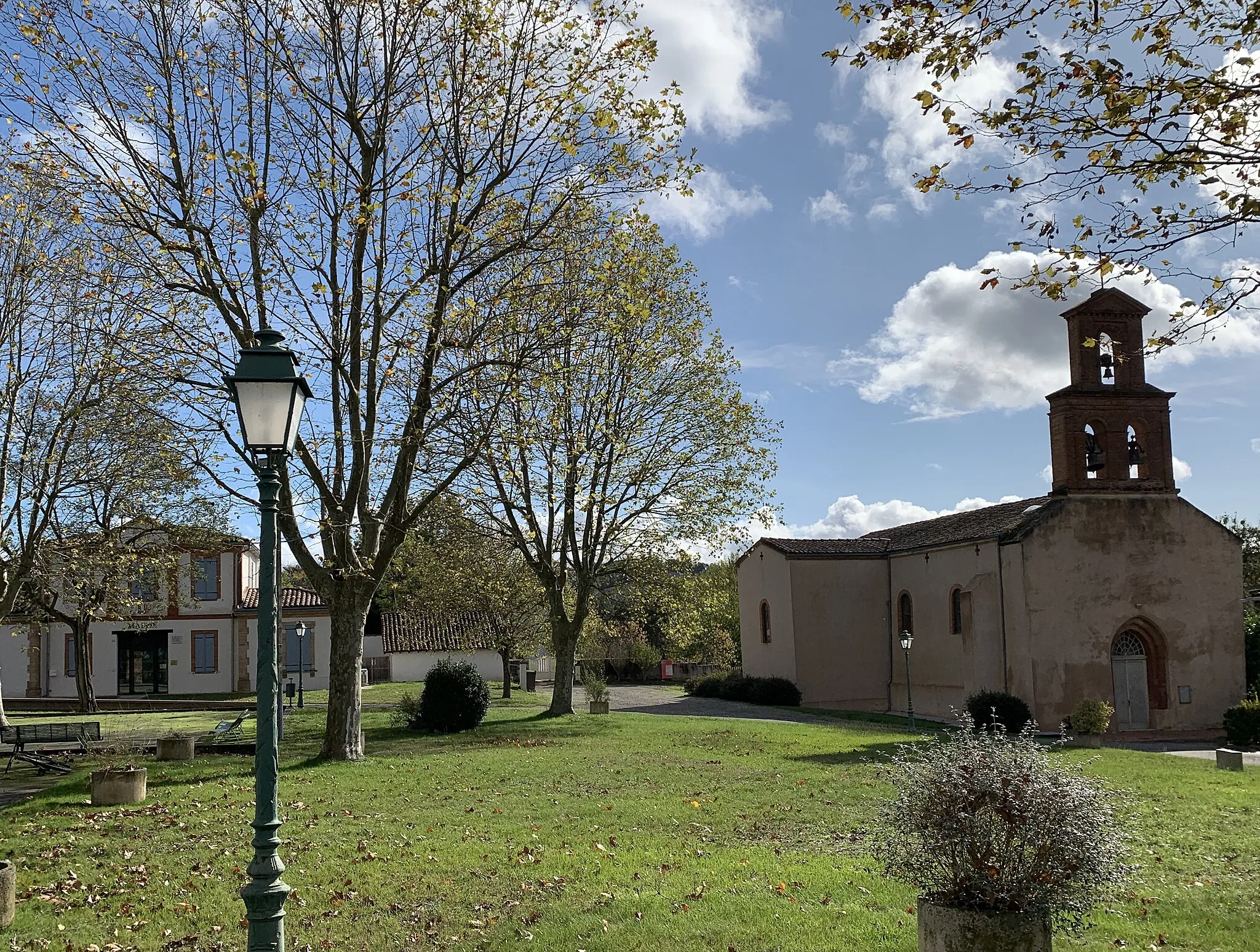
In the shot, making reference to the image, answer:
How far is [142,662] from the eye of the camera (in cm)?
4188

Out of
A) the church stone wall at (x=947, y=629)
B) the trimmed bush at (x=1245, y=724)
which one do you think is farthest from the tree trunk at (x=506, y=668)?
the trimmed bush at (x=1245, y=724)

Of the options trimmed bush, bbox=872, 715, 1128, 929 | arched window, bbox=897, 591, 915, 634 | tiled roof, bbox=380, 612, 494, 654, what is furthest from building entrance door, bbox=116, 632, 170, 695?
trimmed bush, bbox=872, 715, 1128, 929

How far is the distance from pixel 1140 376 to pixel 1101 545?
495 centimetres

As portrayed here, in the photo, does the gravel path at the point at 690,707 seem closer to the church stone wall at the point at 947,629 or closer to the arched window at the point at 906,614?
the church stone wall at the point at 947,629

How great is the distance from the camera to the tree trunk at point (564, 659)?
26750 mm

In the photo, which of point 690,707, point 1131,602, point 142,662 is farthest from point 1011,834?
point 142,662

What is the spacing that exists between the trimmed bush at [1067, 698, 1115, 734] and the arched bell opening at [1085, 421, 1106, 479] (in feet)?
25.6

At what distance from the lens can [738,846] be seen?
9.96 m

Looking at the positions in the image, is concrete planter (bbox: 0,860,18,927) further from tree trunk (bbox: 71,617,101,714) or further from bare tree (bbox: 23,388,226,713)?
tree trunk (bbox: 71,617,101,714)

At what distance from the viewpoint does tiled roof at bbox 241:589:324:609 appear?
4212 centimetres

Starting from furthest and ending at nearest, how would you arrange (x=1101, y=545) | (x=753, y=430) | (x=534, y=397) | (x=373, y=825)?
(x=1101, y=545)
(x=753, y=430)
(x=534, y=397)
(x=373, y=825)

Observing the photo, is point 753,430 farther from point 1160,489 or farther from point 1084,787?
point 1084,787

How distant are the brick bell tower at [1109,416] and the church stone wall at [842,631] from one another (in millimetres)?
9460

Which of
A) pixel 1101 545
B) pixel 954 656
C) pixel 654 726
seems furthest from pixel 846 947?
pixel 954 656
